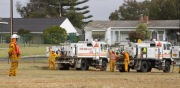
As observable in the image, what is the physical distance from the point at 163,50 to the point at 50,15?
3649 inches

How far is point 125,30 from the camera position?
9025cm

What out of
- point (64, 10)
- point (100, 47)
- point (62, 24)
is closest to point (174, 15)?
point (62, 24)

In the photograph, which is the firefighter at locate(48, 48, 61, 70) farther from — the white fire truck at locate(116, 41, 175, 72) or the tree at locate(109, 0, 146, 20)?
the tree at locate(109, 0, 146, 20)

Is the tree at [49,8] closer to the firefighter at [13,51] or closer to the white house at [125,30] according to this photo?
the white house at [125,30]

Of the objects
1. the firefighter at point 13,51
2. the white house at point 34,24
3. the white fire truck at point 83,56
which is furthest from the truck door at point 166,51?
the white house at point 34,24

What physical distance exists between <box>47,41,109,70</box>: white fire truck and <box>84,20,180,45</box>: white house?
4916cm

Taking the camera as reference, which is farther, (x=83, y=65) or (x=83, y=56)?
(x=83, y=65)

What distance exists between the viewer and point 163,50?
3650 cm

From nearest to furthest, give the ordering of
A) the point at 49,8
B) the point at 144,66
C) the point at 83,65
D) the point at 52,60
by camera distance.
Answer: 1. the point at 144,66
2. the point at 83,65
3. the point at 52,60
4. the point at 49,8

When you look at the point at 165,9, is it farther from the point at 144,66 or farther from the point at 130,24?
the point at 144,66

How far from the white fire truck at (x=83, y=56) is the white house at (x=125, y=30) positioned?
161 ft

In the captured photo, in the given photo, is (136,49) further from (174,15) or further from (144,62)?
(174,15)

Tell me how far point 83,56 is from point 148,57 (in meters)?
4.50

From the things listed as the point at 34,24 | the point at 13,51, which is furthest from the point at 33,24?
the point at 13,51
